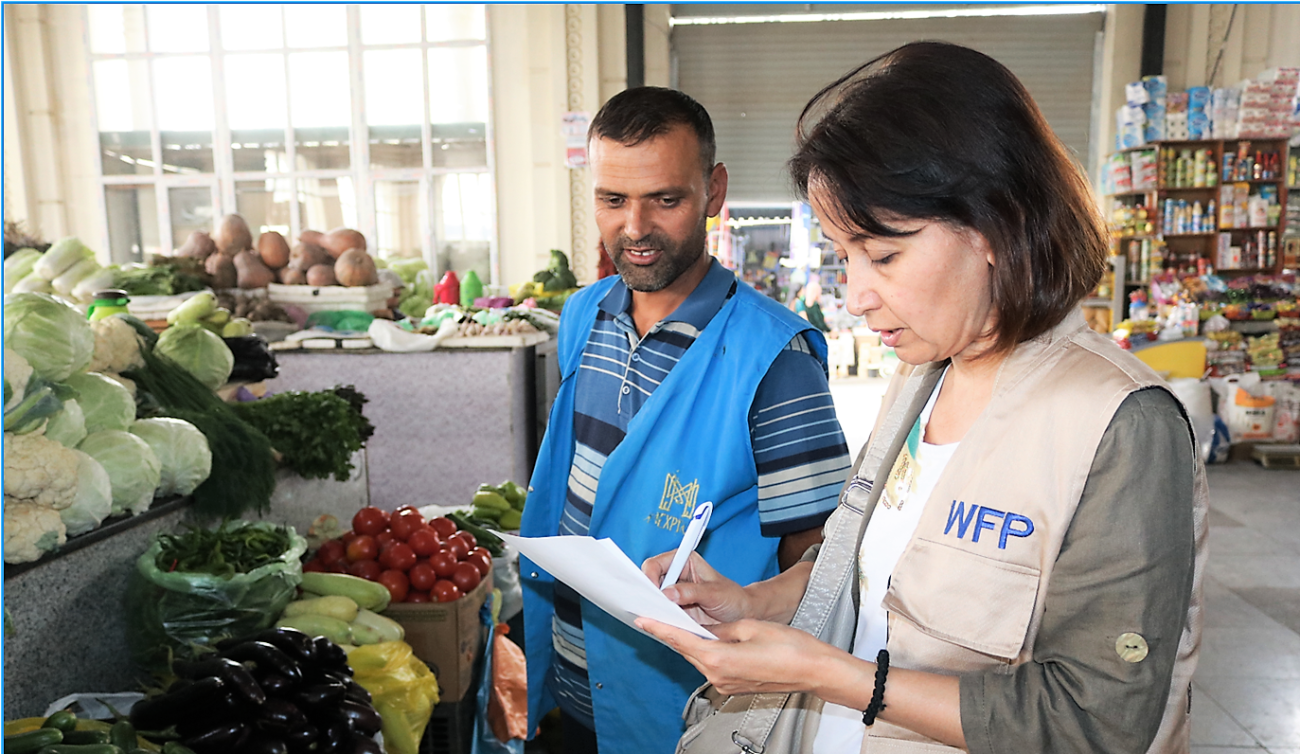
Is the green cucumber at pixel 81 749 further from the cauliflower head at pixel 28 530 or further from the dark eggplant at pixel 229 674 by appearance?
the cauliflower head at pixel 28 530

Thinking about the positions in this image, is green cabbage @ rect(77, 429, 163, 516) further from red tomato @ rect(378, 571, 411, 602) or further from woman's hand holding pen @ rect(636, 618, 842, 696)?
woman's hand holding pen @ rect(636, 618, 842, 696)

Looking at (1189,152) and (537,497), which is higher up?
(1189,152)


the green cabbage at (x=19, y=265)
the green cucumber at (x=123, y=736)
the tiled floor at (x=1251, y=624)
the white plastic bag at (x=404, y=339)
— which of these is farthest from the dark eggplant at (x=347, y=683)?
the green cabbage at (x=19, y=265)

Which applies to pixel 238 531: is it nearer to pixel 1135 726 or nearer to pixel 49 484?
pixel 49 484

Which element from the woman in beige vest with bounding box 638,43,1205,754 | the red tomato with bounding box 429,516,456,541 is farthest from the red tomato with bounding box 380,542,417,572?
the woman in beige vest with bounding box 638,43,1205,754

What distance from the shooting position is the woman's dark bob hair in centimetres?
97

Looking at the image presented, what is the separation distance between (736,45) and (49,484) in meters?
10.3

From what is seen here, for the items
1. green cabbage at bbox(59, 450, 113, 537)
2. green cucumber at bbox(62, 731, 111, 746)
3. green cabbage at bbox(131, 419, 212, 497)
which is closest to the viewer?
green cucumber at bbox(62, 731, 111, 746)

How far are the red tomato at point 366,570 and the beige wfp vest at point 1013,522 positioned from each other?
203cm

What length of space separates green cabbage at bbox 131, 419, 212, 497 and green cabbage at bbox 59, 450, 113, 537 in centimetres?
25

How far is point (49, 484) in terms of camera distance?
179 centimetres

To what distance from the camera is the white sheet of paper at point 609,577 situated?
105 centimetres

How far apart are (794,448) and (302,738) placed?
1138 millimetres

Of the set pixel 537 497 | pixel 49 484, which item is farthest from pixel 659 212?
pixel 49 484
